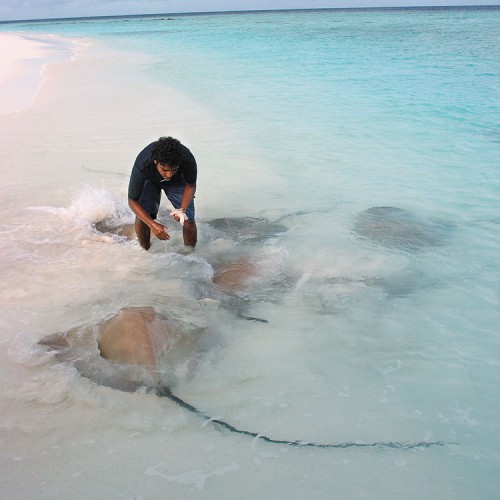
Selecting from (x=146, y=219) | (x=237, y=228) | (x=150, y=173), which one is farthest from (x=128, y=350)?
(x=237, y=228)

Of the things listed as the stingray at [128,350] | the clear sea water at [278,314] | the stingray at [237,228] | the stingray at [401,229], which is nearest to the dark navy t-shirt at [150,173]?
the clear sea water at [278,314]

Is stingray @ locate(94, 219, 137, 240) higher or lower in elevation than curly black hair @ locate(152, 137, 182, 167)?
lower

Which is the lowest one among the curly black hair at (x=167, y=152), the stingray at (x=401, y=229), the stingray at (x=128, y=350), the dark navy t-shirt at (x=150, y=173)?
the stingray at (x=401, y=229)

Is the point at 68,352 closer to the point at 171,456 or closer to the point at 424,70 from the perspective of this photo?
the point at 171,456

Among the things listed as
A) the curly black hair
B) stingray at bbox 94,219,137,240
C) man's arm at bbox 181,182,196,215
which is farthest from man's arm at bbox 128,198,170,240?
stingray at bbox 94,219,137,240

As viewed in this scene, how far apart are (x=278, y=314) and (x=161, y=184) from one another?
1.45 meters

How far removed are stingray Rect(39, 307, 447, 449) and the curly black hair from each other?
3.32 feet

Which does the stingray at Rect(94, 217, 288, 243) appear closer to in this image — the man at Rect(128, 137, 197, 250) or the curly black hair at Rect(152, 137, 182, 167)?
the man at Rect(128, 137, 197, 250)

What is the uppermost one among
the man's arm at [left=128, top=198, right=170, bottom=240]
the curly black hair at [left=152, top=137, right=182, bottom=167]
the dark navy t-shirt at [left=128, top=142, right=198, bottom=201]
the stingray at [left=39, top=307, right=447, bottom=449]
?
the curly black hair at [left=152, top=137, right=182, bottom=167]

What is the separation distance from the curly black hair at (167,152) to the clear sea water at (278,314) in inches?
34.9

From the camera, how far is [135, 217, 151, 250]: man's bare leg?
3.99 metres

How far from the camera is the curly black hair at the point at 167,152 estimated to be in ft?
10.4

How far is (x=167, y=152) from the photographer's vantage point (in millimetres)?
3172

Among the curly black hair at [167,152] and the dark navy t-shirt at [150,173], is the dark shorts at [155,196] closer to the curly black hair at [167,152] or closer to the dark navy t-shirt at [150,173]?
the dark navy t-shirt at [150,173]
